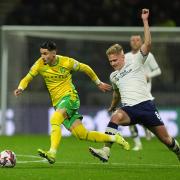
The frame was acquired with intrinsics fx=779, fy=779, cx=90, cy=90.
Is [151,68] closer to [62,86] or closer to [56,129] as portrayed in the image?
[62,86]

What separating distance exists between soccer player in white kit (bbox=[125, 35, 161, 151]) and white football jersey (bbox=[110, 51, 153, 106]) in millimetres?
2325

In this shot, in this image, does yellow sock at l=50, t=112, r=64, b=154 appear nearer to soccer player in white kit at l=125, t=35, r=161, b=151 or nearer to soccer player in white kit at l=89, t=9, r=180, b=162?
soccer player in white kit at l=89, t=9, r=180, b=162

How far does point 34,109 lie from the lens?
20.0 m

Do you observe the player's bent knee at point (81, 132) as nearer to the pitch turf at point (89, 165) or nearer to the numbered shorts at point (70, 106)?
the numbered shorts at point (70, 106)

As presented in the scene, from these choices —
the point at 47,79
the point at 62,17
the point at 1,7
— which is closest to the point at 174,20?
the point at 62,17

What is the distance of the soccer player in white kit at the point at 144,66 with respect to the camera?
15.3m

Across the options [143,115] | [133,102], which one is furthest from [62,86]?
[143,115]

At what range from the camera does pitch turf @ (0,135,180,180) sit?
10.0 meters

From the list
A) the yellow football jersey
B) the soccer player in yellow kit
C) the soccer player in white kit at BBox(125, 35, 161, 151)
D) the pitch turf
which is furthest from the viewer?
the soccer player in white kit at BBox(125, 35, 161, 151)

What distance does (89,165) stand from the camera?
11.7 m

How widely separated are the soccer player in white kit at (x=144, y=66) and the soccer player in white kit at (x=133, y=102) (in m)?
2.34

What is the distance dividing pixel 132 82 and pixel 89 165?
4.70 ft

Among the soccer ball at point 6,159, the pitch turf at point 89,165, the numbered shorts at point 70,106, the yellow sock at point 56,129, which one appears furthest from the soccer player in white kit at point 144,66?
the soccer ball at point 6,159

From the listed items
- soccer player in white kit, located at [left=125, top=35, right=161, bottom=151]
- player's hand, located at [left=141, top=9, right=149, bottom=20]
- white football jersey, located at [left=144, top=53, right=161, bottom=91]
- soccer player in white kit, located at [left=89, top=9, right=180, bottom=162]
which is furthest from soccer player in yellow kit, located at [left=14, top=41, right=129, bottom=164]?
white football jersey, located at [left=144, top=53, right=161, bottom=91]
